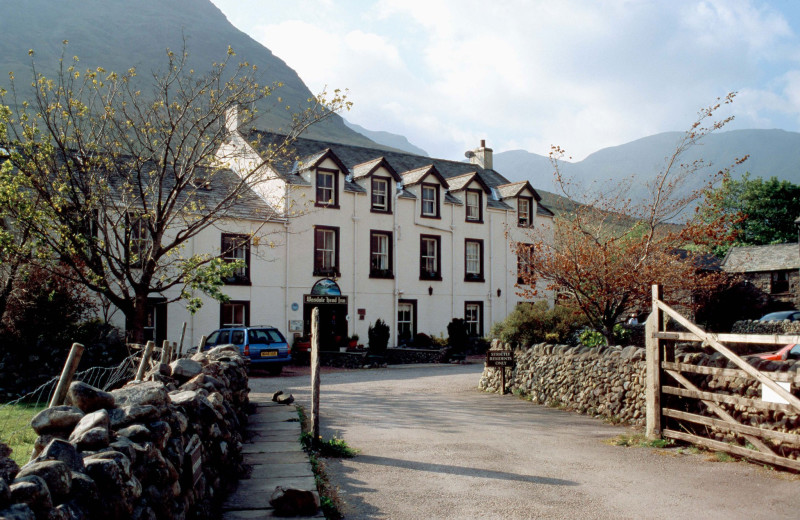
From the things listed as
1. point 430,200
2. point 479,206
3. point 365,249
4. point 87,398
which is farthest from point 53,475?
point 479,206

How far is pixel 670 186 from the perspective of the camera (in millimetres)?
18422

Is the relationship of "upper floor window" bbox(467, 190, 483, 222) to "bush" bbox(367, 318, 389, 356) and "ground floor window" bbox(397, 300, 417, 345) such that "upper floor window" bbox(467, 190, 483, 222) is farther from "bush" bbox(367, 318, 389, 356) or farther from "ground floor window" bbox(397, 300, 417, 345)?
"bush" bbox(367, 318, 389, 356)

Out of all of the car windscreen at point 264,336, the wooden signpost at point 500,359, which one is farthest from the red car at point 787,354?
the car windscreen at point 264,336

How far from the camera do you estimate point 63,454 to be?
3809mm

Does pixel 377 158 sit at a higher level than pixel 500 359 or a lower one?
higher

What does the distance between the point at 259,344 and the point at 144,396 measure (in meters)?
18.0

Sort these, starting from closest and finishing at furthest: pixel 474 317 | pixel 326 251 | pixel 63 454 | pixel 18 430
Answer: pixel 63 454 → pixel 18 430 → pixel 326 251 → pixel 474 317

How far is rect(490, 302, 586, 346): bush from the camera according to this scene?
22.7 m

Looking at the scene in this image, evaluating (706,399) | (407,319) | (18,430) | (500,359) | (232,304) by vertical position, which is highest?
(232,304)

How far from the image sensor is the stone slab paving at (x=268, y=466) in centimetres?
658

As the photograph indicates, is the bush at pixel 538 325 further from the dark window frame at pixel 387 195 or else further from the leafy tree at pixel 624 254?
the dark window frame at pixel 387 195

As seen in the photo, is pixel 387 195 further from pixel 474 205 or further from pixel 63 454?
pixel 63 454

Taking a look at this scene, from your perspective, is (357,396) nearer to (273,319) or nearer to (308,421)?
(308,421)

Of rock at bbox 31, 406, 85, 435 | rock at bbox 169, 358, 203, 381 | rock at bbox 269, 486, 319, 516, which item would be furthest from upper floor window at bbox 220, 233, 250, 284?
rock at bbox 31, 406, 85, 435
